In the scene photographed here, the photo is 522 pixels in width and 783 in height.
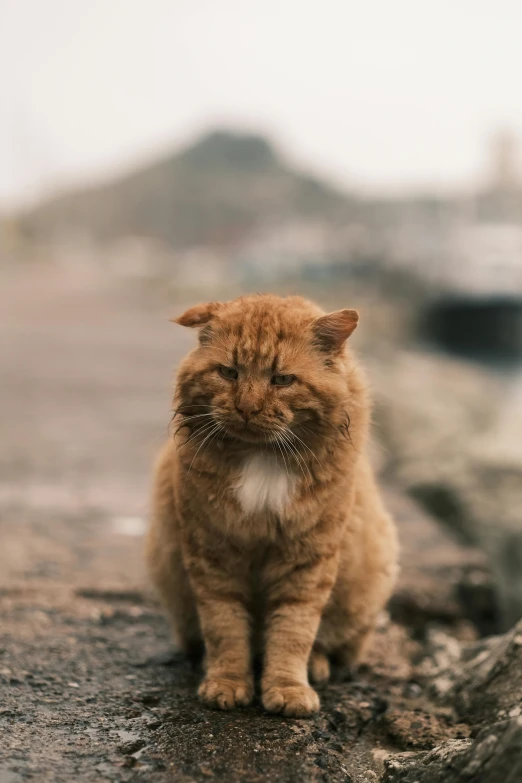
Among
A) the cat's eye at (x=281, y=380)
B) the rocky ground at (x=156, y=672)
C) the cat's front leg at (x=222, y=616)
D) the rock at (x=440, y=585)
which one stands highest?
the cat's eye at (x=281, y=380)

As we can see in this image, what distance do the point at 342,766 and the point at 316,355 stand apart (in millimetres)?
1288

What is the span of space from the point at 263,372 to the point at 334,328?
291 mm

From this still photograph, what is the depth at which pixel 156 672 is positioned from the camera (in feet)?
10.3

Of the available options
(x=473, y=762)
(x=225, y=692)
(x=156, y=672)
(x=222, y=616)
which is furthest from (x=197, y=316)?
(x=473, y=762)

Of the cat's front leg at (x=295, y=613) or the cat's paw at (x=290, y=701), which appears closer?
the cat's paw at (x=290, y=701)

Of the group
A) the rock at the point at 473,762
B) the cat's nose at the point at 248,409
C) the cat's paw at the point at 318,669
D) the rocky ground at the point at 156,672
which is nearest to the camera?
the rock at the point at 473,762

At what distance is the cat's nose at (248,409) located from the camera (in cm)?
262

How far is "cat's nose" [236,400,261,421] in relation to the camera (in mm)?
2617

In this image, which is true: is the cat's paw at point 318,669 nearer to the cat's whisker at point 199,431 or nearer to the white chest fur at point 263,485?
the white chest fur at point 263,485

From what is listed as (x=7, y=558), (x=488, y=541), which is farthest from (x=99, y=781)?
(x=488, y=541)

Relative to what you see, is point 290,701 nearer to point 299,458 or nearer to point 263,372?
point 299,458

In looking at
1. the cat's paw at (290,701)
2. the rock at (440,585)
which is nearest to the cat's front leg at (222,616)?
the cat's paw at (290,701)

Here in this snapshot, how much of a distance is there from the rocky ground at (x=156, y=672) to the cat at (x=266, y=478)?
24 centimetres

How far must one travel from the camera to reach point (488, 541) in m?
4.62
